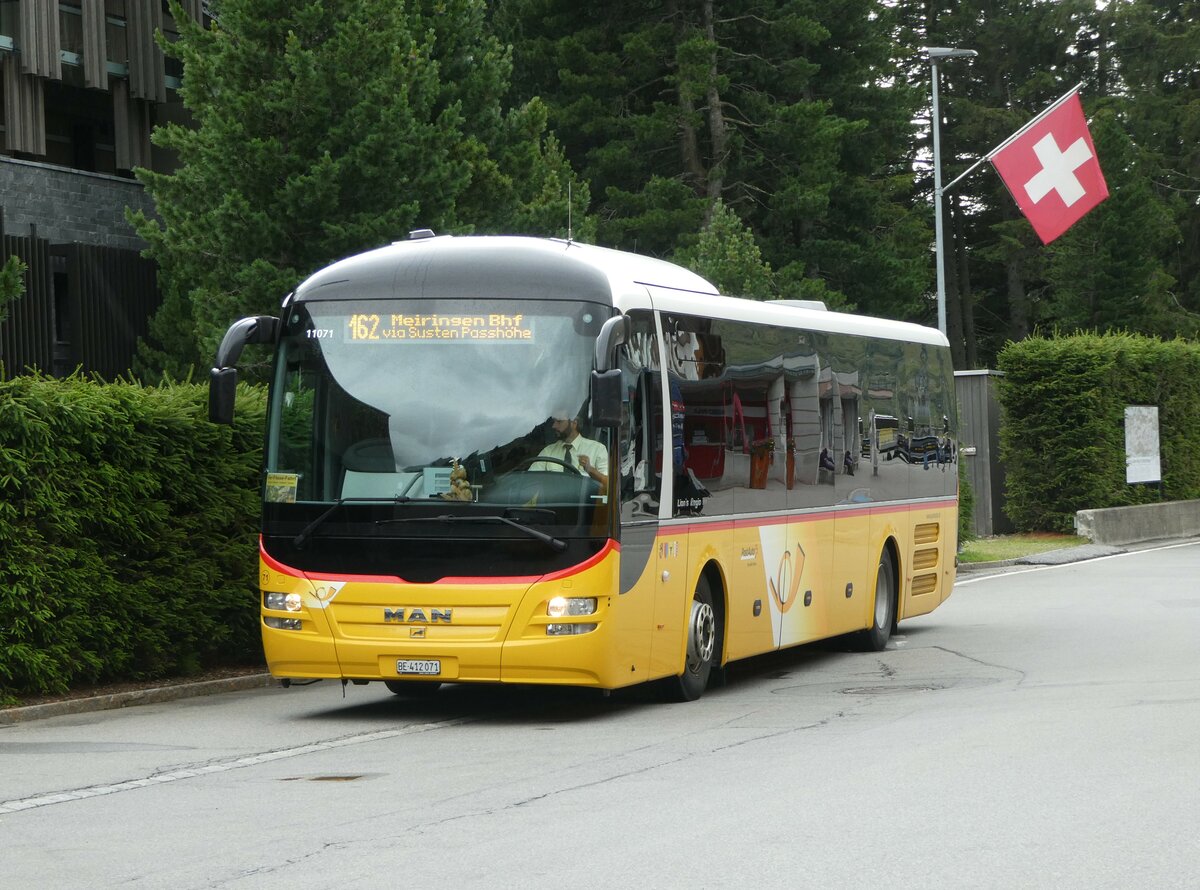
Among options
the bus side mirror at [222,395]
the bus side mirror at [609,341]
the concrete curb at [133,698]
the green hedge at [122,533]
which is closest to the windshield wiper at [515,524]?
the bus side mirror at [609,341]

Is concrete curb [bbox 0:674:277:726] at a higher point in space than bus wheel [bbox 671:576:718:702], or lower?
lower

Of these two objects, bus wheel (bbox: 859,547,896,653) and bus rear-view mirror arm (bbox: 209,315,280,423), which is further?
bus wheel (bbox: 859,547,896,653)

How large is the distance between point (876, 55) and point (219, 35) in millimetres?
33367

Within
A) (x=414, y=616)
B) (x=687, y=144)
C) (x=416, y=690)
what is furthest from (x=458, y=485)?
(x=687, y=144)

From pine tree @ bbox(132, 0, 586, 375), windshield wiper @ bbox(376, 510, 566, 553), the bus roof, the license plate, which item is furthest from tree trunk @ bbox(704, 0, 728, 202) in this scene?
the license plate

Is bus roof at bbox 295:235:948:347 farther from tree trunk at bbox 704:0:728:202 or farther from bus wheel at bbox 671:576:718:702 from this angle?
tree trunk at bbox 704:0:728:202

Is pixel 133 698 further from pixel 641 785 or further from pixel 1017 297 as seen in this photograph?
pixel 1017 297

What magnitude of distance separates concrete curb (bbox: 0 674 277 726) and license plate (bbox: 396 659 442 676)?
2.81 m

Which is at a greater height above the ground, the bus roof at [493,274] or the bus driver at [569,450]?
the bus roof at [493,274]

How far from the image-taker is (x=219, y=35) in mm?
24422

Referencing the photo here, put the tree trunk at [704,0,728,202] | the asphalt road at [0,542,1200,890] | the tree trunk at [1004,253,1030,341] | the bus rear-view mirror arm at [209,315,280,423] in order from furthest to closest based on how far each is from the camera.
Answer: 1. the tree trunk at [1004,253,1030,341]
2. the tree trunk at [704,0,728,202]
3. the bus rear-view mirror arm at [209,315,280,423]
4. the asphalt road at [0,542,1200,890]

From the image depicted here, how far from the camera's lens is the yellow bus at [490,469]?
39.8ft

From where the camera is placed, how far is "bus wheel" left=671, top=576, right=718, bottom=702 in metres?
13.6

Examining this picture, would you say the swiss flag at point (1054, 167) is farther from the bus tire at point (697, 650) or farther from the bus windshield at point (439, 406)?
the bus windshield at point (439, 406)
